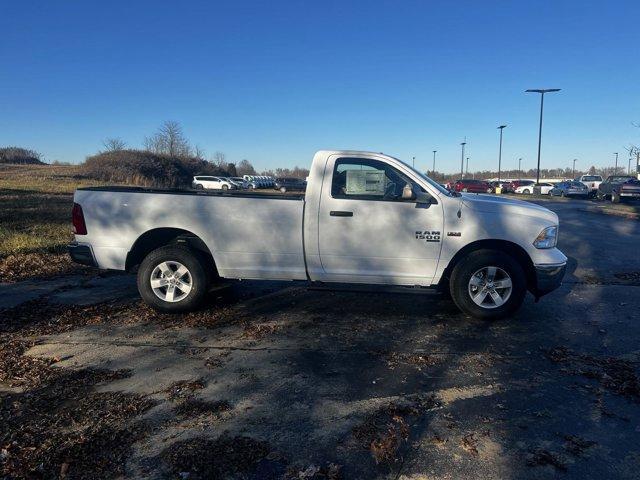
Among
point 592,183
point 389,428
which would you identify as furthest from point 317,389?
point 592,183

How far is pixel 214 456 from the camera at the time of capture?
287 cm

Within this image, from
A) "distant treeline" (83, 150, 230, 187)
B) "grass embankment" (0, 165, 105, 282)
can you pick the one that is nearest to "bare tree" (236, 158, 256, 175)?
"distant treeline" (83, 150, 230, 187)

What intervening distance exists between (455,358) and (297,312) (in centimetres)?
212

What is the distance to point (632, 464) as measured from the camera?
2859mm

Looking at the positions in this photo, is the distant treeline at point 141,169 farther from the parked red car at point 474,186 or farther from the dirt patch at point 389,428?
the dirt patch at point 389,428

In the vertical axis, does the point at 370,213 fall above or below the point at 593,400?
above

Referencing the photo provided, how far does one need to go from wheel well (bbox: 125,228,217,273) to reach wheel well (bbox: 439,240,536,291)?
116 inches

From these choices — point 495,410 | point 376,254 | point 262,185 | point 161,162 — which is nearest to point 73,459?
point 495,410

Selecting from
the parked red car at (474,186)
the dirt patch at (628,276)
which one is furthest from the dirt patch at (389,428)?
the parked red car at (474,186)

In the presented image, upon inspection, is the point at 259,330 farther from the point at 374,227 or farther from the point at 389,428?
the point at 389,428

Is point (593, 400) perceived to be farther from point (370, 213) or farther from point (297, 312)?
point (297, 312)

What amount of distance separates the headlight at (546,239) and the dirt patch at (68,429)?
439 centimetres

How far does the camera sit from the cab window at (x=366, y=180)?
5.56m

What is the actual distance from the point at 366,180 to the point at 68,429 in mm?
3864
